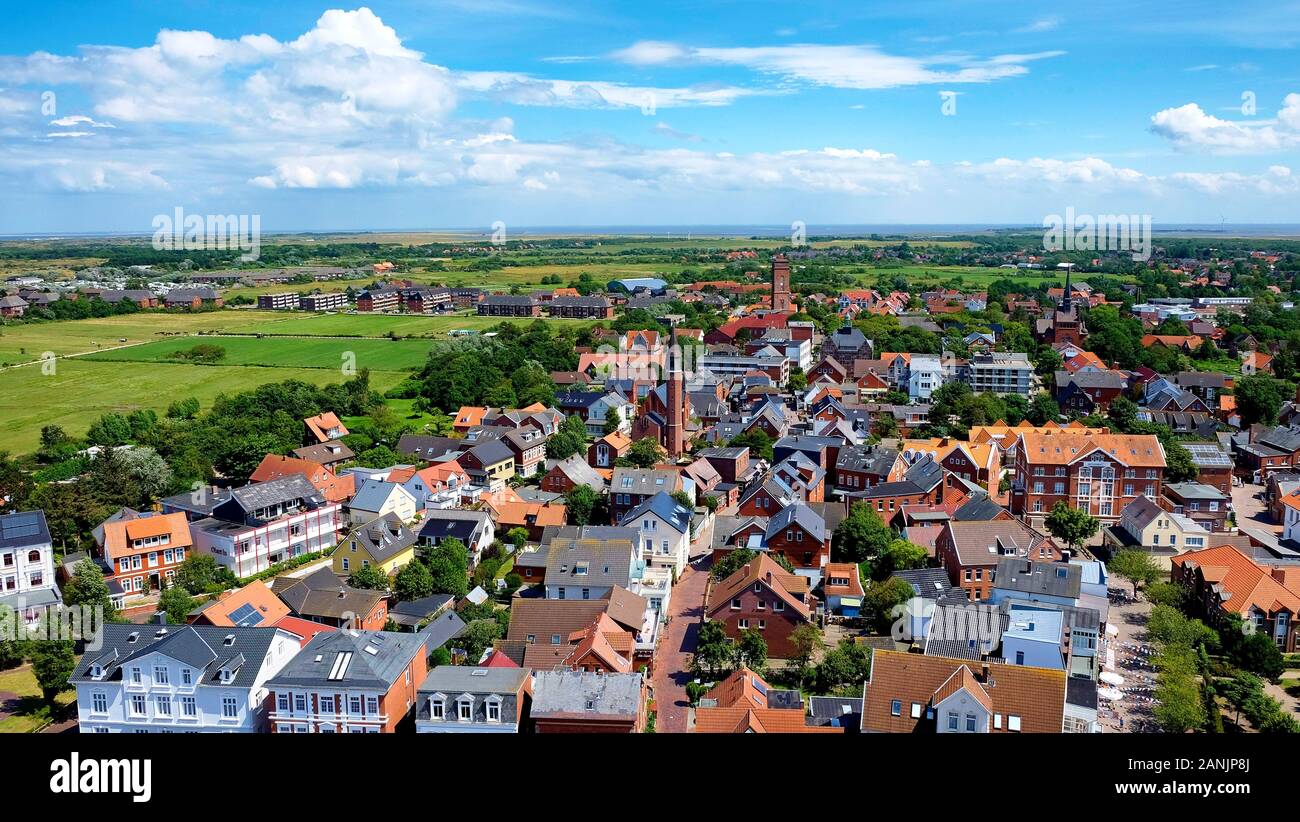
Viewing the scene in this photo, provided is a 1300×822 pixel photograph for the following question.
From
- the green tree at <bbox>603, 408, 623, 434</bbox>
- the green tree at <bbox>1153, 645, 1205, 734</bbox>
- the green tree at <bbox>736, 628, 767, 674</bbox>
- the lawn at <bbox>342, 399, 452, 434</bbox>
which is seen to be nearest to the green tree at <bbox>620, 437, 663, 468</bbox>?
the green tree at <bbox>603, 408, 623, 434</bbox>

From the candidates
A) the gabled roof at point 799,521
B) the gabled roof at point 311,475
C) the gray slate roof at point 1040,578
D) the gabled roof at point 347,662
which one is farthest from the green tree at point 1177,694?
the gabled roof at point 311,475

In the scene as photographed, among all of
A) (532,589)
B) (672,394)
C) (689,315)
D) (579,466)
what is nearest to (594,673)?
(532,589)

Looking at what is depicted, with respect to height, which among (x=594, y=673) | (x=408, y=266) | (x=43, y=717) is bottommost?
(x=43, y=717)

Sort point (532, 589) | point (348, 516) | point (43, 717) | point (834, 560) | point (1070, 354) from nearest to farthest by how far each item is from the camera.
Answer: point (43, 717)
point (532, 589)
point (834, 560)
point (348, 516)
point (1070, 354)

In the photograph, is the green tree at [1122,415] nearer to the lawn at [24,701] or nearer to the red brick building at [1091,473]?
the red brick building at [1091,473]

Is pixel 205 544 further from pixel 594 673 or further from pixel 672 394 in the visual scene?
pixel 672 394
